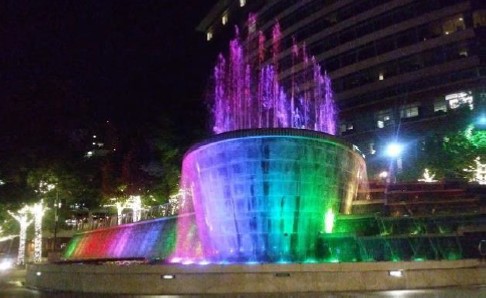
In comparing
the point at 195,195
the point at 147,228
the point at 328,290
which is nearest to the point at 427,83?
the point at 147,228

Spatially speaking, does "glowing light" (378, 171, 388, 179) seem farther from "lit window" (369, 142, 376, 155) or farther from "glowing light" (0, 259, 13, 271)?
"glowing light" (0, 259, 13, 271)

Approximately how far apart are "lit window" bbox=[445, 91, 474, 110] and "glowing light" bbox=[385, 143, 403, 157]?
612cm

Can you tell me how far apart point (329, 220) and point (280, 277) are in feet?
23.8

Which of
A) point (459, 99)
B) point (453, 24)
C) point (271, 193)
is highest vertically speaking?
point (453, 24)

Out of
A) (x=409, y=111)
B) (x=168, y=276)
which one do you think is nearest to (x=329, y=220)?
(x=168, y=276)

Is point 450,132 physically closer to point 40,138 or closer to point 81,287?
point 40,138

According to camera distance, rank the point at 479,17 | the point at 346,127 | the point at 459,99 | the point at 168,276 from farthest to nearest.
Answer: the point at 346,127
the point at 479,17
the point at 459,99
the point at 168,276

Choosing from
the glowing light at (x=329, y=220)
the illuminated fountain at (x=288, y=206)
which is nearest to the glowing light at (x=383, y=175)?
the illuminated fountain at (x=288, y=206)

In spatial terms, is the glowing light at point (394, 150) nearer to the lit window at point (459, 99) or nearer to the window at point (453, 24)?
the lit window at point (459, 99)

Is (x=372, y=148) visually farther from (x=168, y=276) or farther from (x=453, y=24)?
(x=168, y=276)

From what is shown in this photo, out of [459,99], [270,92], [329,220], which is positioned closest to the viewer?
[329,220]

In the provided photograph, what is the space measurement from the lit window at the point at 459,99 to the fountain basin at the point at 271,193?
30432mm

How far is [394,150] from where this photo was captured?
5066 cm

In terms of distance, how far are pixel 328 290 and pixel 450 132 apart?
3375cm
